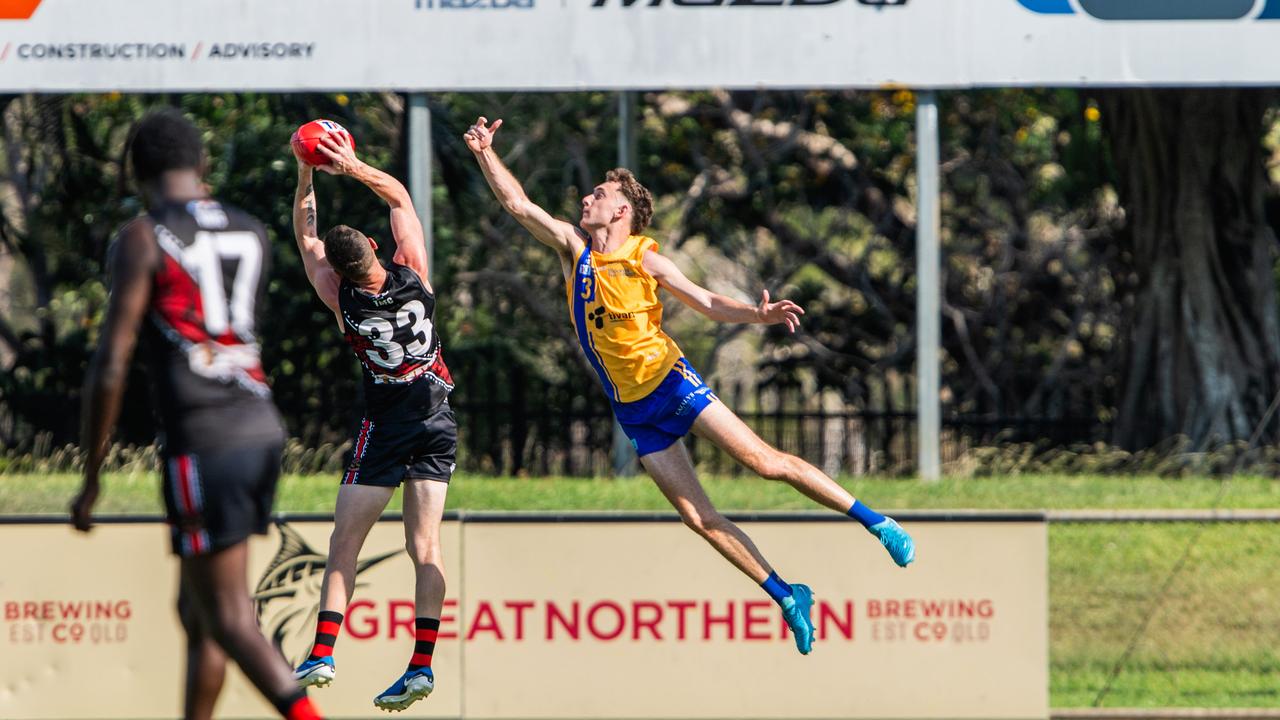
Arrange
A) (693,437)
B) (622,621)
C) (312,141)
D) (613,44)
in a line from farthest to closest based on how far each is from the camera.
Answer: (693,437)
(613,44)
(622,621)
(312,141)

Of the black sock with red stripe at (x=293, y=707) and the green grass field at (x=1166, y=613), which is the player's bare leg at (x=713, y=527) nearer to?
the black sock with red stripe at (x=293, y=707)

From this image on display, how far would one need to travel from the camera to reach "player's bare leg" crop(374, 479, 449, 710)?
26.3 ft

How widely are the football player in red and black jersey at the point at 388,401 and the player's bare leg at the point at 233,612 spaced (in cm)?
205

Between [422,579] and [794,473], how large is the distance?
1787 millimetres

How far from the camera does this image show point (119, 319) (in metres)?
5.37

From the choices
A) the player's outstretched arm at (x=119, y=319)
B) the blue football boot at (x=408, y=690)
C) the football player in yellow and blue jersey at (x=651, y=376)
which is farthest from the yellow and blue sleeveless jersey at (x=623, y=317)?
the player's outstretched arm at (x=119, y=319)

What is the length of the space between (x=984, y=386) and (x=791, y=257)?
2.65m

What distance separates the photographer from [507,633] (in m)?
10.2

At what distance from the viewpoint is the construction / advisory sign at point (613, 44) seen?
14.0 metres

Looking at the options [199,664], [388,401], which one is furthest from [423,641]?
[199,664]

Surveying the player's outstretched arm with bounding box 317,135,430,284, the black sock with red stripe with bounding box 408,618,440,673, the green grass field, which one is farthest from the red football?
the green grass field

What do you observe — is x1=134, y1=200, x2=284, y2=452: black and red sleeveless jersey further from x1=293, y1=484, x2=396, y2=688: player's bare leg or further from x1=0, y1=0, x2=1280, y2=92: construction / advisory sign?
x1=0, y1=0, x2=1280, y2=92: construction / advisory sign

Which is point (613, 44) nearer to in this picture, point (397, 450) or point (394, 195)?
point (394, 195)

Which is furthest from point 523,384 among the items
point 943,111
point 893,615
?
point 893,615
